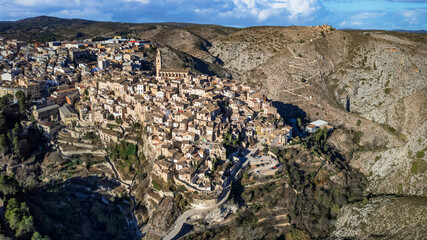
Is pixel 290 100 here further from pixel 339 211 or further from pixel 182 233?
pixel 182 233

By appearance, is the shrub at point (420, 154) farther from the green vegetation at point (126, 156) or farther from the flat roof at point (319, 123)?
the green vegetation at point (126, 156)

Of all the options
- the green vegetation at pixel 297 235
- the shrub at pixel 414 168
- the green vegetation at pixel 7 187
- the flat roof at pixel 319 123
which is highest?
the flat roof at pixel 319 123

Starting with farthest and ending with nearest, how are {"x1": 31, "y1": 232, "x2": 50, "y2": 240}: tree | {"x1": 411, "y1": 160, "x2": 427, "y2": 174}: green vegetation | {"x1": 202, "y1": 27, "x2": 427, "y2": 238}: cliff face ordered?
{"x1": 411, "y1": 160, "x2": 427, "y2": 174}: green vegetation
{"x1": 202, "y1": 27, "x2": 427, "y2": 238}: cliff face
{"x1": 31, "y1": 232, "x2": 50, "y2": 240}: tree

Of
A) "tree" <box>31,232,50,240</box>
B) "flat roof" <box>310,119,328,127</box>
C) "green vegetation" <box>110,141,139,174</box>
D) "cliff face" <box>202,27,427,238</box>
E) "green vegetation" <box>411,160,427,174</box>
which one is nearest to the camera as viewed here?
"tree" <box>31,232,50,240</box>

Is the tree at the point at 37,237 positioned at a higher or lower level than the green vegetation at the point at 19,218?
lower

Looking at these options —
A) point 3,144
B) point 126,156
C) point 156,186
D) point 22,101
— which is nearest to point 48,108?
point 22,101

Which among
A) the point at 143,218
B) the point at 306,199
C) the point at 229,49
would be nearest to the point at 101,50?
the point at 229,49

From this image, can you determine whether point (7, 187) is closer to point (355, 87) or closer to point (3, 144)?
point (3, 144)

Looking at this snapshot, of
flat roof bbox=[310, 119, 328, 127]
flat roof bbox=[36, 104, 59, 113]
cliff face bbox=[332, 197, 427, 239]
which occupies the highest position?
flat roof bbox=[36, 104, 59, 113]

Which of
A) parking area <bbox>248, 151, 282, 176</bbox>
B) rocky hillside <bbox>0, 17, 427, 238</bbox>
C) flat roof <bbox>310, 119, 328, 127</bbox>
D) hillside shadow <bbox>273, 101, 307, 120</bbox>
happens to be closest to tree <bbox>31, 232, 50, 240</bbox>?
parking area <bbox>248, 151, 282, 176</bbox>

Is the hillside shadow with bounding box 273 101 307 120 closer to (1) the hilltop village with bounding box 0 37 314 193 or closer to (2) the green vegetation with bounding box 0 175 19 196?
(1) the hilltop village with bounding box 0 37 314 193

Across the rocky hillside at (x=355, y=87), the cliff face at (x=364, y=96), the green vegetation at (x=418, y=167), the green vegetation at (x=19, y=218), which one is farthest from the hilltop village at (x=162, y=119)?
the green vegetation at (x=418, y=167)
